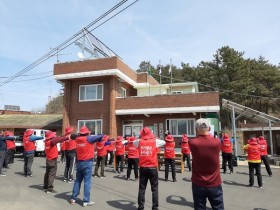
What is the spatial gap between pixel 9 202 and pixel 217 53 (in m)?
45.3

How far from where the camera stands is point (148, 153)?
7.73 meters

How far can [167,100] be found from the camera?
21.8m

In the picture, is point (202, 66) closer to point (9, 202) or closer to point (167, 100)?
point (167, 100)

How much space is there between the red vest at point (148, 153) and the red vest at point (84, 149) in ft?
4.89

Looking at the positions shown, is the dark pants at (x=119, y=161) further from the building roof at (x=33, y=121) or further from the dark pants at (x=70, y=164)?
the building roof at (x=33, y=121)

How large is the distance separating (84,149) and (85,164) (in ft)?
1.37

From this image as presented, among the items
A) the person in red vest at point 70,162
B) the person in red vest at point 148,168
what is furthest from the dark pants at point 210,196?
the person in red vest at point 70,162

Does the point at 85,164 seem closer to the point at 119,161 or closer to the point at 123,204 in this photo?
the point at 123,204

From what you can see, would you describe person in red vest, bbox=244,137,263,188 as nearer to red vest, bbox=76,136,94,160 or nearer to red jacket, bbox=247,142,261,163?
red jacket, bbox=247,142,261,163

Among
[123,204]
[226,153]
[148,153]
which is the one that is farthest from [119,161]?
[148,153]

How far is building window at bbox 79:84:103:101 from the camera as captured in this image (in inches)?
918

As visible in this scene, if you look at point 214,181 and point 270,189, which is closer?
point 214,181

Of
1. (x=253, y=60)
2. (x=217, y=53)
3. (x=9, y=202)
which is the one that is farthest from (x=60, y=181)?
(x=253, y=60)

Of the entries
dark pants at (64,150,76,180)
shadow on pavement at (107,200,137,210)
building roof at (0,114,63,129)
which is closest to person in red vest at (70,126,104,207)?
shadow on pavement at (107,200,137,210)
